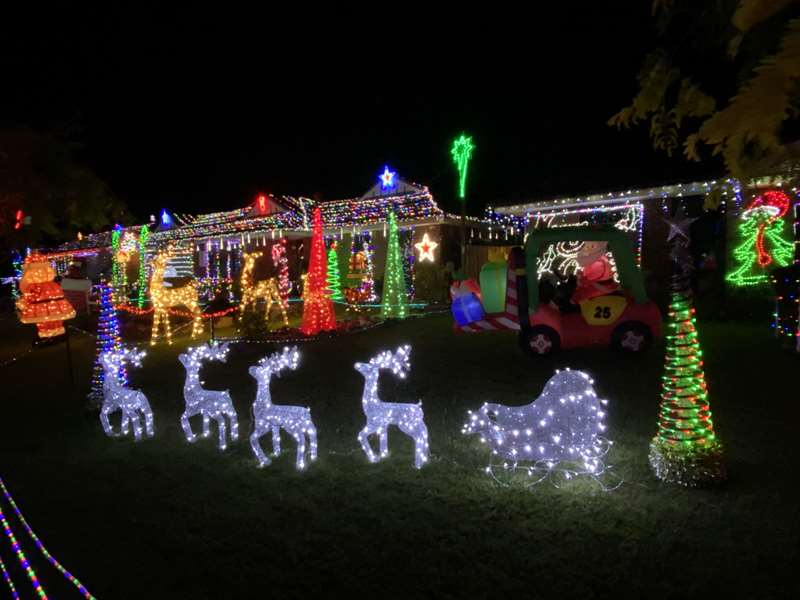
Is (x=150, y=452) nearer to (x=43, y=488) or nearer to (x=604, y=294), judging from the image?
(x=43, y=488)

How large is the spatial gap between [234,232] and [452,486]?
20326mm

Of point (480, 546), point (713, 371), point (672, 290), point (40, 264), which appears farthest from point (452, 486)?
point (40, 264)

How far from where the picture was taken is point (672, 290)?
4.66 m

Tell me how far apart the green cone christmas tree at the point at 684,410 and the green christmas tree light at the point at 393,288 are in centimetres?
1056

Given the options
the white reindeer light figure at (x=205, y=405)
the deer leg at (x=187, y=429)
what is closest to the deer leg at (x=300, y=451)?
the white reindeer light figure at (x=205, y=405)

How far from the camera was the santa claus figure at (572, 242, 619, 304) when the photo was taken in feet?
30.2

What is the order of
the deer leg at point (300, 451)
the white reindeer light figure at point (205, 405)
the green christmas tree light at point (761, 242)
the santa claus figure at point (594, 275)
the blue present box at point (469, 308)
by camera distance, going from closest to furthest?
the deer leg at point (300, 451) < the white reindeer light figure at point (205, 405) < the santa claus figure at point (594, 275) < the blue present box at point (469, 308) < the green christmas tree light at point (761, 242)

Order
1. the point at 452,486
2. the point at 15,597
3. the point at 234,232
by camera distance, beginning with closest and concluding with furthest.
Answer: the point at 15,597 → the point at 452,486 → the point at 234,232

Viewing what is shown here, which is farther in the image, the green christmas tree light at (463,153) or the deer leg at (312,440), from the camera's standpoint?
the green christmas tree light at (463,153)

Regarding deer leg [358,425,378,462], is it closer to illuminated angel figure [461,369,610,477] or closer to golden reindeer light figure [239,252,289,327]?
illuminated angel figure [461,369,610,477]

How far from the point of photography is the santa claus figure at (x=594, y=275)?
30.2 ft

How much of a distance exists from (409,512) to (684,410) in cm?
247

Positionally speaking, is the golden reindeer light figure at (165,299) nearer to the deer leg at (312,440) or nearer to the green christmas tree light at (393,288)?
the green christmas tree light at (393,288)

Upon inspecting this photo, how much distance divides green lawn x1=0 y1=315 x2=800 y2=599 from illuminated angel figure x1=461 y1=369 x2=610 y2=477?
0.97 feet
